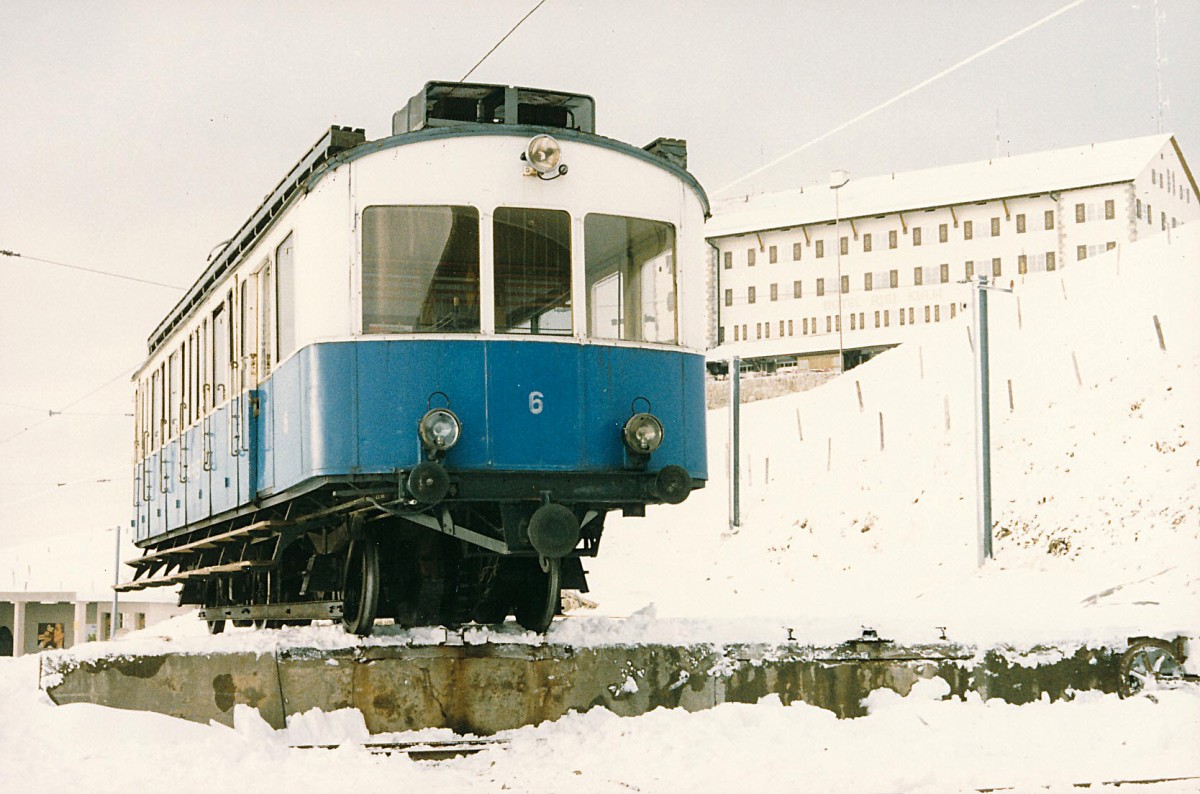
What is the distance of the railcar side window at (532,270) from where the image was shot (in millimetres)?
10047

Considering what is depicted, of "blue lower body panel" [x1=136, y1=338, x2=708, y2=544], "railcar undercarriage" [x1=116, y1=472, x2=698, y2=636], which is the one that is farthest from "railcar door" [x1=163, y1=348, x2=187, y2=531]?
"blue lower body panel" [x1=136, y1=338, x2=708, y2=544]

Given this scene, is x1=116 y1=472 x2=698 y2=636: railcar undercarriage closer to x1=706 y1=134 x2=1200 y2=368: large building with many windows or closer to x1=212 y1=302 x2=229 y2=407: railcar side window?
x1=212 y1=302 x2=229 y2=407: railcar side window

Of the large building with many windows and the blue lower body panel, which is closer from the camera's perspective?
the blue lower body panel

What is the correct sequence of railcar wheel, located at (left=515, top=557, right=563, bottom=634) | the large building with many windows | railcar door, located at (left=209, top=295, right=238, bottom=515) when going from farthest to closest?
the large building with many windows, railcar door, located at (left=209, top=295, right=238, bottom=515), railcar wheel, located at (left=515, top=557, right=563, bottom=634)

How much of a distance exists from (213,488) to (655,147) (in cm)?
506

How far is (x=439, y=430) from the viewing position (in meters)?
9.65

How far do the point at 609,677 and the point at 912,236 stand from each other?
66982 millimetres

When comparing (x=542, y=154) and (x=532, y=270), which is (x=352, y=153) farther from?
(x=532, y=270)

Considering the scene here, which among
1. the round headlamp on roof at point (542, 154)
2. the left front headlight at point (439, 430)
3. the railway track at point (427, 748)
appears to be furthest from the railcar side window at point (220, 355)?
the railway track at point (427, 748)

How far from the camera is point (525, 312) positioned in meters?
10.1

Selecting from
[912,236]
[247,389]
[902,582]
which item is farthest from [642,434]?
[912,236]

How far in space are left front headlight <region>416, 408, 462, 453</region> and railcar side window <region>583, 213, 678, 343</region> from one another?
123 cm

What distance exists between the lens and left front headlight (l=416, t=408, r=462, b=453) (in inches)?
378

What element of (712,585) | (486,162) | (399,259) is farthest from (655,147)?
(712,585)
